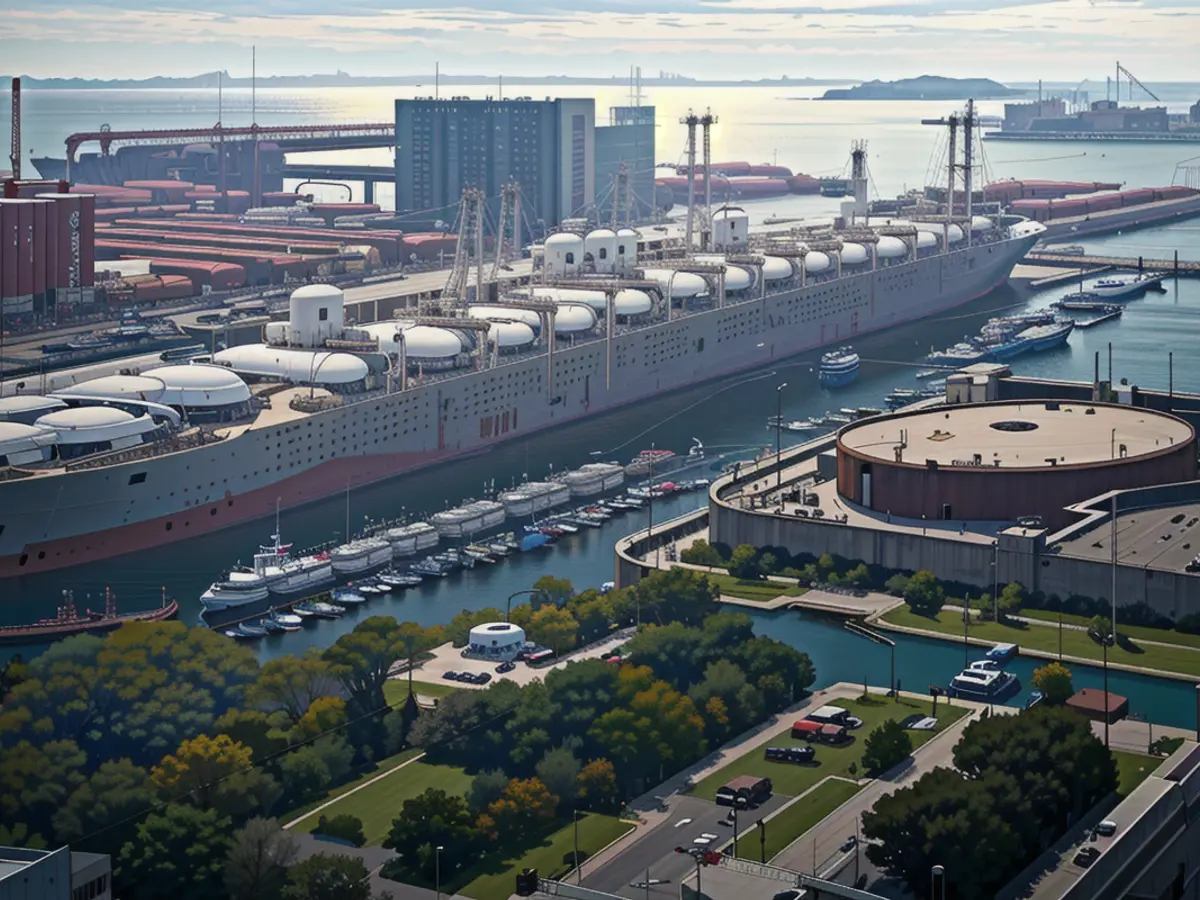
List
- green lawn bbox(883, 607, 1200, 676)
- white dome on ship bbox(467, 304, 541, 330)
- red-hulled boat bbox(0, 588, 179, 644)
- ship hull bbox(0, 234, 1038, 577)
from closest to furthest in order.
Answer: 1. green lawn bbox(883, 607, 1200, 676)
2. red-hulled boat bbox(0, 588, 179, 644)
3. ship hull bbox(0, 234, 1038, 577)
4. white dome on ship bbox(467, 304, 541, 330)

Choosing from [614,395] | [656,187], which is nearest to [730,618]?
[614,395]

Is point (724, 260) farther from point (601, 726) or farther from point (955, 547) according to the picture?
point (601, 726)

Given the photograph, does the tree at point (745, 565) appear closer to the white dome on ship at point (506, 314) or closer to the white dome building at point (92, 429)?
the white dome building at point (92, 429)

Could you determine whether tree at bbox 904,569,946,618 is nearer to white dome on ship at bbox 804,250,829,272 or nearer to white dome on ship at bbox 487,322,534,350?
white dome on ship at bbox 487,322,534,350

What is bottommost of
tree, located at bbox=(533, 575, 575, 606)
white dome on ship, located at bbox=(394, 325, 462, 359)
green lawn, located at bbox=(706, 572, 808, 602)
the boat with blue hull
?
green lawn, located at bbox=(706, 572, 808, 602)

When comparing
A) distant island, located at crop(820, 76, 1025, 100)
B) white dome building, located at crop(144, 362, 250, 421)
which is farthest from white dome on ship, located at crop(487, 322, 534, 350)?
distant island, located at crop(820, 76, 1025, 100)

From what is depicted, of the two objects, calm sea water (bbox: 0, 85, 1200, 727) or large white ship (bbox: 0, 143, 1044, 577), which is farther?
large white ship (bbox: 0, 143, 1044, 577)
